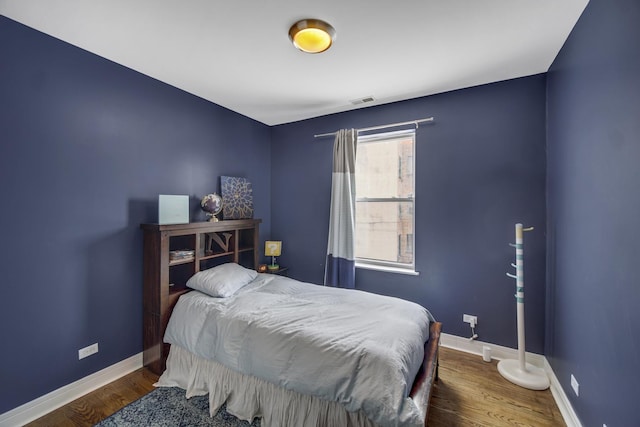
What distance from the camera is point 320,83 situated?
8.57ft

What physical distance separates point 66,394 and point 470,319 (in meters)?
3.53

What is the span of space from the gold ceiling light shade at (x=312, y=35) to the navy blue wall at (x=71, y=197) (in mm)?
1636

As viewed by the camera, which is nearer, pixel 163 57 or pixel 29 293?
pixel 29 293

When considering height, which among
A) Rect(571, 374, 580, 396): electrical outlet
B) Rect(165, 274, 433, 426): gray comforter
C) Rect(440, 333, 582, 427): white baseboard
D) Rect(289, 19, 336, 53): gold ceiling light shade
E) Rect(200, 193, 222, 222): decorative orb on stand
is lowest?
Rect(440, 333, 582, 427): white baseboard

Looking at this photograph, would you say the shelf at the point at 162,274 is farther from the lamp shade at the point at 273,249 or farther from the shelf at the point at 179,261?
the lamp shade at the point at 273,249

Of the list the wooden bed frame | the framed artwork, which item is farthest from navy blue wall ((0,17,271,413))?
the wooden bed frame

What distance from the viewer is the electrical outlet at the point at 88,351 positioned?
2051 millimetres

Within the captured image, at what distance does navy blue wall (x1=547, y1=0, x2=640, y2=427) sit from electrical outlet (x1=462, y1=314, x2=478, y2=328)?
2.03 feet

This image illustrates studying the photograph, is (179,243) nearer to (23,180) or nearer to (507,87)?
(23,180)

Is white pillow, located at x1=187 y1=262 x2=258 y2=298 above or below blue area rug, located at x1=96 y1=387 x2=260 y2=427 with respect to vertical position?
above

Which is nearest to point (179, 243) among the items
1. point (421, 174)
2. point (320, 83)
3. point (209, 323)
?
point (209, 323)

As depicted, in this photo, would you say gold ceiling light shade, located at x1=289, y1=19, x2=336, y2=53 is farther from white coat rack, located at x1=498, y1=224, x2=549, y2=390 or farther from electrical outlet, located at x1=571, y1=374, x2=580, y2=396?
electrical outlet, located at x1=571, y1=374, x2=580, y2=396

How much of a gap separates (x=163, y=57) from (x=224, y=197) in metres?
1.50

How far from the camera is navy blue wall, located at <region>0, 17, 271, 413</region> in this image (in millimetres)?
1749
